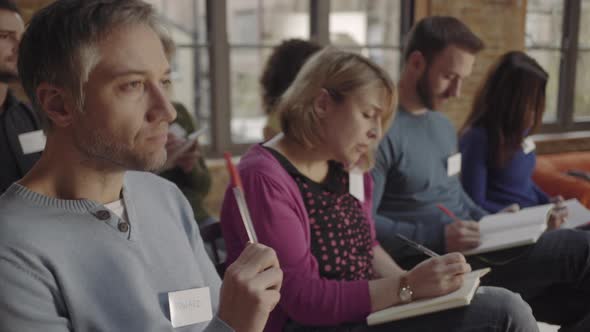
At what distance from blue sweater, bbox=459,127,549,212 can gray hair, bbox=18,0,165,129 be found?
2.09m

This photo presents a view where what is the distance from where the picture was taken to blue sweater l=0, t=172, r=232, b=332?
0.87 m

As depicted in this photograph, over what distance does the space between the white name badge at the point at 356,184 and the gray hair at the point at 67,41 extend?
948mm

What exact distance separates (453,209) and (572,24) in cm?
409

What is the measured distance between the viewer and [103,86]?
38.2 inches

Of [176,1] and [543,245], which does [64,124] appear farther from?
[176,1]

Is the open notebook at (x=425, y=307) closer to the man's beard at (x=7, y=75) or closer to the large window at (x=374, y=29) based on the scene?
the man's beard at (x=7, y=75)

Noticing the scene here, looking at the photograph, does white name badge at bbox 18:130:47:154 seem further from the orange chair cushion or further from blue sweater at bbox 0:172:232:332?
the orange chair cushion

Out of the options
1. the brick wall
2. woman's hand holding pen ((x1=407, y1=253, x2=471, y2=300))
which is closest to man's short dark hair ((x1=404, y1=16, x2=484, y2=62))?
woman's hand holding pen ((x1=407, y1=253, x2=471, y2=300))

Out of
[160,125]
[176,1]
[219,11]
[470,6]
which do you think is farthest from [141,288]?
[470,6]

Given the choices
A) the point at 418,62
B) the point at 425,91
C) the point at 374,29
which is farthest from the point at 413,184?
the point at 374,29

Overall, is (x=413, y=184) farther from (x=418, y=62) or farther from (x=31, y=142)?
(x=31, y=142)

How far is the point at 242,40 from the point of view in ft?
14.1

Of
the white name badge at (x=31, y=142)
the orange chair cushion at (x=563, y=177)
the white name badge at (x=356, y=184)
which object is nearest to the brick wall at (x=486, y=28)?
the orange chair cushion at (x=563, y=177)

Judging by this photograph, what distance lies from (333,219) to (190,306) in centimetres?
62
